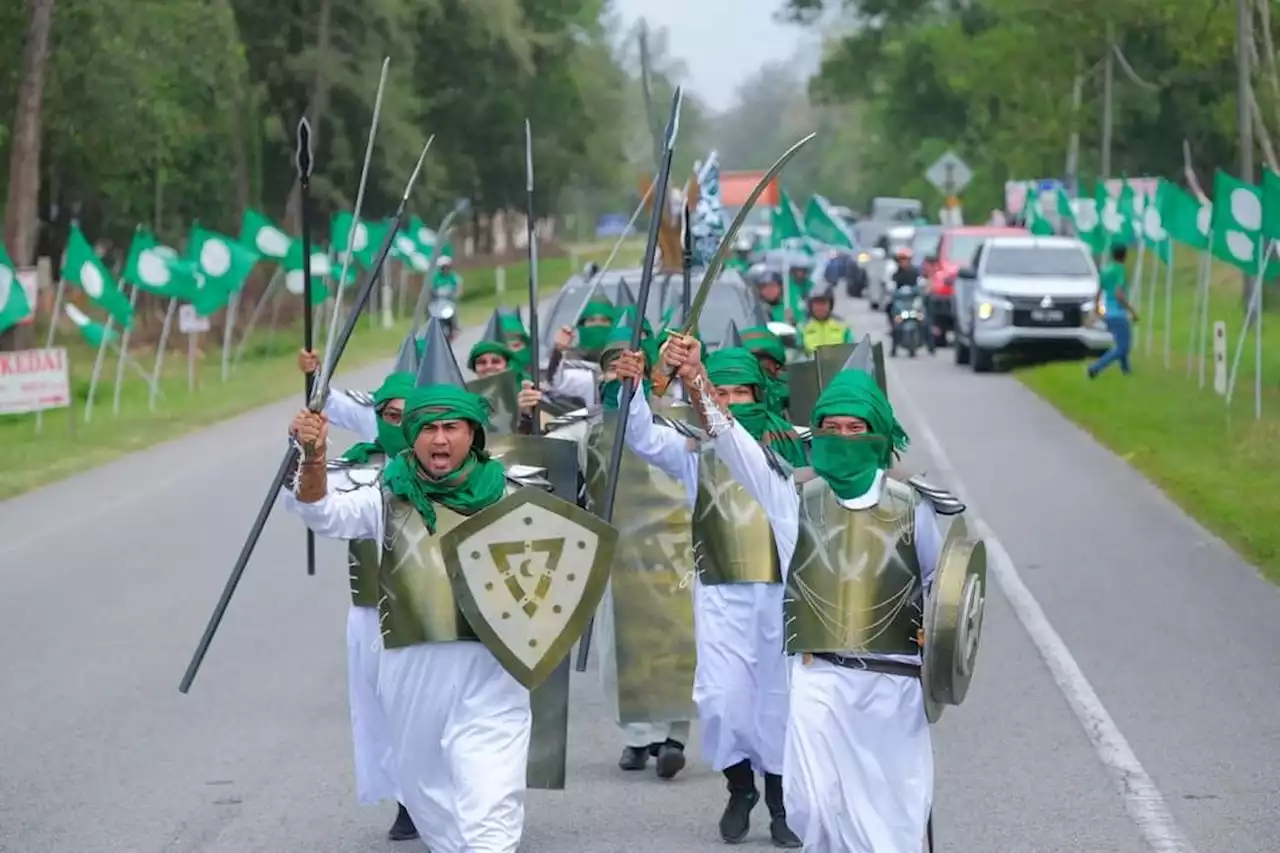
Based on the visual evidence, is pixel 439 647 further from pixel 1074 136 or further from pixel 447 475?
pixel 1074 136

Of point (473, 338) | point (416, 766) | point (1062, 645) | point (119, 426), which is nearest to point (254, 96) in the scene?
point (473, 338)

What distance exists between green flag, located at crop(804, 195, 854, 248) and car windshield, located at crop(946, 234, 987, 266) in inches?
384

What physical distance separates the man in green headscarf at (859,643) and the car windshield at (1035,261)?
2746 cm

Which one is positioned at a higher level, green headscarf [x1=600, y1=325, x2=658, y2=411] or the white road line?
green headscarf [x1=600, y1=325, x2=658, y2=411]

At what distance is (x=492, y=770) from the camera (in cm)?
634

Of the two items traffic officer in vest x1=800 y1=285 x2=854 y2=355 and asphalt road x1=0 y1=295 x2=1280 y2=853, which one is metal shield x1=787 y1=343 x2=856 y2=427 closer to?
asphalt road x1=0 y1=295 x2=1280 y2=853

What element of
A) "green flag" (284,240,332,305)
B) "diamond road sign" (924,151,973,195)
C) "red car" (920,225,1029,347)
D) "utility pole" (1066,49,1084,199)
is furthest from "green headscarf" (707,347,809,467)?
"diamond road sign" (924,151,973,195)

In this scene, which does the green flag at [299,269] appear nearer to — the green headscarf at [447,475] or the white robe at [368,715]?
the white robe at [368,715]

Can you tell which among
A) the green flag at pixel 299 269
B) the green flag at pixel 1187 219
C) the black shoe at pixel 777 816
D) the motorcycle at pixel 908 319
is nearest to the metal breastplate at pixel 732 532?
the black shoe at pixel 777 816

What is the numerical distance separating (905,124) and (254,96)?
2678 centimetres

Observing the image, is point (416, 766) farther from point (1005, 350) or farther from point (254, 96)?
point (254, 96)

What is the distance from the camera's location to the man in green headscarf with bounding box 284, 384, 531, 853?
631cm

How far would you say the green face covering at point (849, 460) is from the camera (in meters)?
6.14

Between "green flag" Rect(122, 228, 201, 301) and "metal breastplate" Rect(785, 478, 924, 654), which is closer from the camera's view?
"metal breastplate" Rect(785, 478, 924, 654)
